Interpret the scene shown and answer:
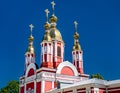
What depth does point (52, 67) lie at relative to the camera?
30.9 metres

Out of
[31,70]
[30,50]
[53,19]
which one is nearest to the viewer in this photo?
[31,70]

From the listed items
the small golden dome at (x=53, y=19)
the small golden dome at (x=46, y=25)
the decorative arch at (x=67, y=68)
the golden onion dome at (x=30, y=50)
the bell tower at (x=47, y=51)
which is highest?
the small golden dome at (x=53, y=19)

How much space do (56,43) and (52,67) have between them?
304 centimetres

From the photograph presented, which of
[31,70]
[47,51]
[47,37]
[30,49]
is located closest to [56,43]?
[47,37]

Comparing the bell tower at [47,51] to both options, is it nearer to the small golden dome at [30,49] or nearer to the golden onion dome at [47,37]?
the golden onion dome at [47,37]

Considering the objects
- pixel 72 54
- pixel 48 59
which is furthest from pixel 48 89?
pixel 72 54

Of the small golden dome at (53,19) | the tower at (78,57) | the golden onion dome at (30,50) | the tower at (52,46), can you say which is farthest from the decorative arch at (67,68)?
the golden onion dome at (30,50)

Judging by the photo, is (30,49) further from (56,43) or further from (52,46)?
(52,46)

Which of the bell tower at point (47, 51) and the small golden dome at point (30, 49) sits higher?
the small golden dome at point (30, 49)

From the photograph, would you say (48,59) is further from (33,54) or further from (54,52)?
(33,54)

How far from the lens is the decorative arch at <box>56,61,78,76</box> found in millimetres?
31141

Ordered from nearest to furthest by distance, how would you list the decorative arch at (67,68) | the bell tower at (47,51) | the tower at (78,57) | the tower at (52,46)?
1. the bell tower at (47,51)
2. the tower at (52,46)
3. the decorative arch at (67,68)
4. the tower at (78,57)

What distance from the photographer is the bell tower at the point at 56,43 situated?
1268 inches

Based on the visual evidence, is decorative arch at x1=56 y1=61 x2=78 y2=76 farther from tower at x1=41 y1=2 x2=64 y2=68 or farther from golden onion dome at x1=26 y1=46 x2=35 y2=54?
golden onion dome at x1=26 y1=46 x2=35 y2=54
